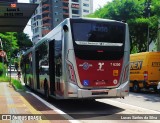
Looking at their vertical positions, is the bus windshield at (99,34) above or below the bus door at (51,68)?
above

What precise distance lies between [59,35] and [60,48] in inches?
24.6

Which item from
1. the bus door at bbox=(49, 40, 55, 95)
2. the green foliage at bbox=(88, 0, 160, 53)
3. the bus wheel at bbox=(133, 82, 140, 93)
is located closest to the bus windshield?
the bus door at bbox=(49, 40, 55, 95)

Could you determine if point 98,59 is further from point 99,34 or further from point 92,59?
point 99,34

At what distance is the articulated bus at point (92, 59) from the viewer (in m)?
12.9

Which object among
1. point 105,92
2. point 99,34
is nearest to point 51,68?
point 99,34

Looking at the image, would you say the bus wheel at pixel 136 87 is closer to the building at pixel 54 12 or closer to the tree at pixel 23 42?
the tree at pixel 23 42

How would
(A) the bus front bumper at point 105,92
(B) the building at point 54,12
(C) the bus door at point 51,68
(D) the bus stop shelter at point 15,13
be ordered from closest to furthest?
1. (A) the bus front bumper at point 105,92
2. (C) the bus door at point 51,68
3. (D) the bus stop shelter at point 15,13
4. (B) the building at point 54,12

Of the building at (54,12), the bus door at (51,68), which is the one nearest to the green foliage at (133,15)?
the bus door at (51,68)

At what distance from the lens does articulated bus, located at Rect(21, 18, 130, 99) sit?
12.9 meters

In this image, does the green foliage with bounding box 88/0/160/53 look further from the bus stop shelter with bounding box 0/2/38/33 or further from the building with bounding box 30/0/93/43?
the building with bounding box 30/0/93/43

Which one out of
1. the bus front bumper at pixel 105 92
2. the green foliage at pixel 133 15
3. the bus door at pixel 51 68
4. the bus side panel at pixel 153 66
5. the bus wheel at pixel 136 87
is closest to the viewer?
the bus front bumper at pixel 105 92

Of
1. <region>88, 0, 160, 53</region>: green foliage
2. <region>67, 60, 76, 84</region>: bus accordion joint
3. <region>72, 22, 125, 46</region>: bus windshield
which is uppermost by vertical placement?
<region>88, 0, 160, 53</region>: green foliage

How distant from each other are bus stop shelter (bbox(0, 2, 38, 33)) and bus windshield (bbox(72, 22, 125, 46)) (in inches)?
161

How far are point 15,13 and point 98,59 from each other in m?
7.47
